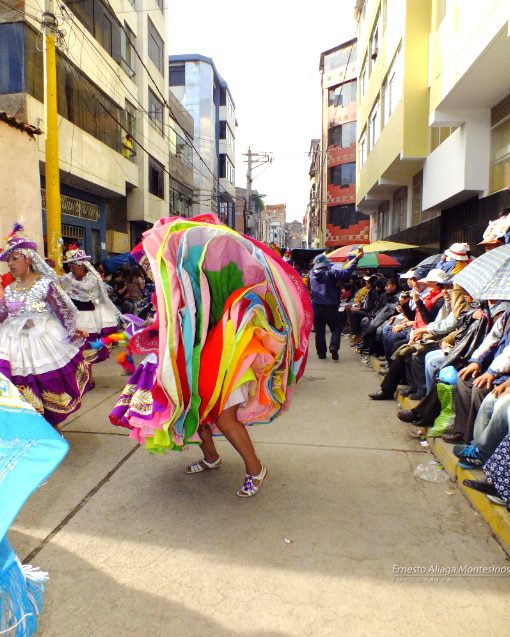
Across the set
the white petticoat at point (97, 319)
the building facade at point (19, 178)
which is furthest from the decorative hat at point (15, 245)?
the building facade at point (19, 178)

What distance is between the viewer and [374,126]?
16703 millimetres

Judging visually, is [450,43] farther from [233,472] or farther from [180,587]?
[180,587]

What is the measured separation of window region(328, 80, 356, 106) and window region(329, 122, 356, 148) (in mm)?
1803

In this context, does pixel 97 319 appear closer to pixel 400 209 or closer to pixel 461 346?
pixel 461 346

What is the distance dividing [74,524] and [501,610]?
236 centimetres

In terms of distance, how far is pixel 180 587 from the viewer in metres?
2.41

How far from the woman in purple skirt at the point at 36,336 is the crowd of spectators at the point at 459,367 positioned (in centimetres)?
331

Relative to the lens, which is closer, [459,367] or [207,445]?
[207,445]

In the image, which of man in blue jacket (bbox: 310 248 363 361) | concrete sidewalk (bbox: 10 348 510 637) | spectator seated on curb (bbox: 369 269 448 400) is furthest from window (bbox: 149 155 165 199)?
concrete sidewalk (bbox: 10 348 510 637)

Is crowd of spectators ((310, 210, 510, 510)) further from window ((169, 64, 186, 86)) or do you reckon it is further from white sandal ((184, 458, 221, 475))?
window ((169, 64, 186, 86))

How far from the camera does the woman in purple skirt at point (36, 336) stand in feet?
13.8

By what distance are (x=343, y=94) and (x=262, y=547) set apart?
40576 millimetres

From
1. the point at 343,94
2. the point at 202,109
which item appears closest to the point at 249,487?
the point at 202,109

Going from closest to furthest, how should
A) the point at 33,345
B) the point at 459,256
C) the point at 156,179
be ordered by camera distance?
the point at 33,345 → the point at 459,256 → the point at 156,179
